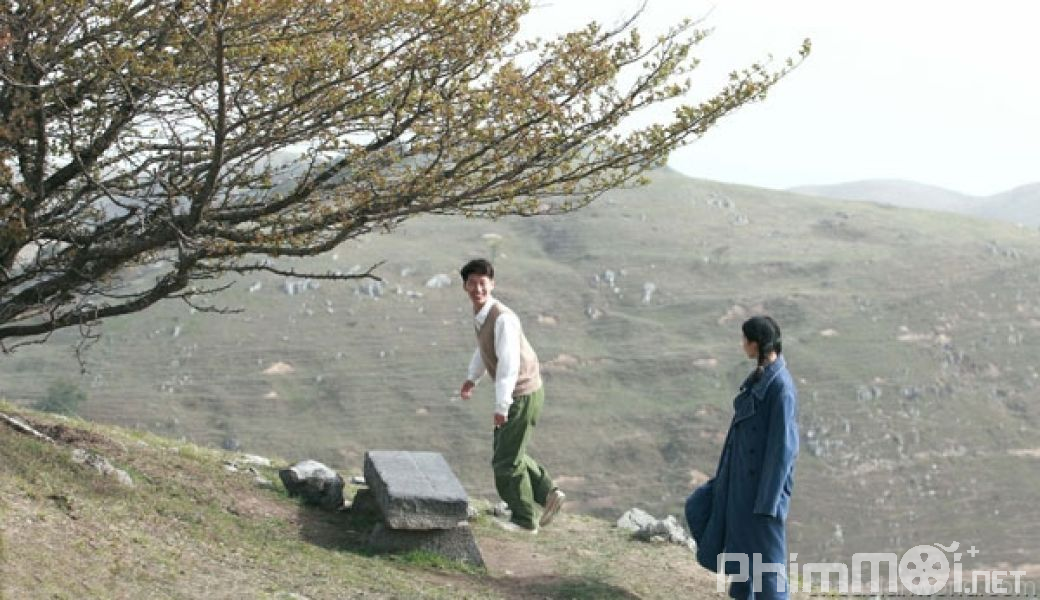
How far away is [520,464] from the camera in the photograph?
1129 cm

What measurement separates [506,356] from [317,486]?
2929 mm

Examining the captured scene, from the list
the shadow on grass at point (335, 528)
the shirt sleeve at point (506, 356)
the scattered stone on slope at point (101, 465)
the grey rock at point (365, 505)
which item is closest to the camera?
the shirt sleeve at point (506, 356)

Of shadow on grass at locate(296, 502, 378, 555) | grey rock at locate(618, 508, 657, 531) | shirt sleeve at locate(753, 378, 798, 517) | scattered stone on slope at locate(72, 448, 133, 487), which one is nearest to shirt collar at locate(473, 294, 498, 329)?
shadow on grass at locate(296, 502, 378, 555)

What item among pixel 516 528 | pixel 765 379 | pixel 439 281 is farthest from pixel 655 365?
pixel 765 379

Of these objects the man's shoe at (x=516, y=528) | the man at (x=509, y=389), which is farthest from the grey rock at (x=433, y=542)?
the man's shoe at (x=516, y=528)

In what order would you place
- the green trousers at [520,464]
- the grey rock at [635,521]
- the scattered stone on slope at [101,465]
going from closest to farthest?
the scattered stone on slope at [101,465]
the green trousers at [520,464]
the grey rock at [635,521]

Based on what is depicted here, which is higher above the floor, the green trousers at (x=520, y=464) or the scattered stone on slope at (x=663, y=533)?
the green trousers at (x=520, y=464)

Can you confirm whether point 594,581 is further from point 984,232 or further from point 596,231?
point 984,232

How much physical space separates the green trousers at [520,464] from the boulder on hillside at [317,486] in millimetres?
1783

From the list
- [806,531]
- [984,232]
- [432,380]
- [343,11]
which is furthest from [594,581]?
[984,232]

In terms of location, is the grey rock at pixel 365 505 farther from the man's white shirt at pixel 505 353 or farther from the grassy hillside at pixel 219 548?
the man's white shirt at pixel 505 353

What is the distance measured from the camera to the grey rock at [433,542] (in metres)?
10.4

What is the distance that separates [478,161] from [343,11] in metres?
2.45

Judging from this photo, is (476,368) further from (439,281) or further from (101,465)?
(439,281)
